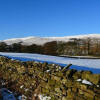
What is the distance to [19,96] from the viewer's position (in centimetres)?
594

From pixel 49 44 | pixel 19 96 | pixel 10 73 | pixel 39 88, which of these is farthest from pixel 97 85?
pixel 49 44

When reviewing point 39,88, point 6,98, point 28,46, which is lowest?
point 6,98

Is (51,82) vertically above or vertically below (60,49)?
below

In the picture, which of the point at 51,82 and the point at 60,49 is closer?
the point at 51,82

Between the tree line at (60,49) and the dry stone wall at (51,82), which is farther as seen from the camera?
the tree line at (60,49)

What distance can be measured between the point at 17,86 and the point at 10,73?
1.54 meters

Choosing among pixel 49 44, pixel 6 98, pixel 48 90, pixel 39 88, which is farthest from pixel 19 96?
pixel 49 44

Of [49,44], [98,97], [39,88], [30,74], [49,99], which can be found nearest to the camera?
[98,97]

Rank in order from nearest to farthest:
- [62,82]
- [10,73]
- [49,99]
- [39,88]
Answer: [62,82] → [49,99] → [39,88] → [10,73]

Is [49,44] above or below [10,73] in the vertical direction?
above

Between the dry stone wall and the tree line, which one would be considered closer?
the dry stone wall

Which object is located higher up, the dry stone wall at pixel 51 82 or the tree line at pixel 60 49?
the tree line at pixel 60 49

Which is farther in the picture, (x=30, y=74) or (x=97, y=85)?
(x=30, y=74)

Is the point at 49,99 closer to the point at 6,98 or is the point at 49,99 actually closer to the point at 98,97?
the point at 6,98
